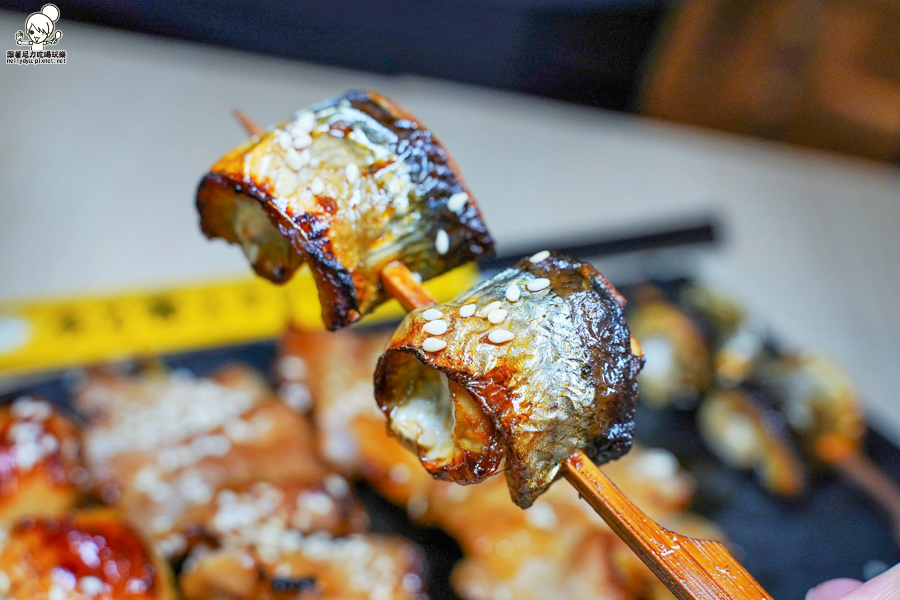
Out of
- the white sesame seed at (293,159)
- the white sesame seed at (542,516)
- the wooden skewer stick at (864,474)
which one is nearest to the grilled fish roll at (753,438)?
the wooden skewer stick at (864,474)

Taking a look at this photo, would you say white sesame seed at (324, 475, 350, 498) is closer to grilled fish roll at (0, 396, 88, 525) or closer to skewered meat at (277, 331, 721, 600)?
skewered meat at (277, 331, 721, 600)

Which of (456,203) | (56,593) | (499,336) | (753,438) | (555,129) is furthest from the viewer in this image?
(555,129)

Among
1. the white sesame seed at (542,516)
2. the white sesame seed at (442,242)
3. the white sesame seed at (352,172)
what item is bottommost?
the white sesame seed at (542,516)

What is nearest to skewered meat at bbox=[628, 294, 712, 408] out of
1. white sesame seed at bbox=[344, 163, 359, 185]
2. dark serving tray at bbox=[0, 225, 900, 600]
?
dark serving tray at bbox=[0, 225, 900, 600]

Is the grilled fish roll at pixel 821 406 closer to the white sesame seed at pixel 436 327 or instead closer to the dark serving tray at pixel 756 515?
the dark serving tray at pixel 756 515

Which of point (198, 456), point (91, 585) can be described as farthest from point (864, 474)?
point (91, 585)

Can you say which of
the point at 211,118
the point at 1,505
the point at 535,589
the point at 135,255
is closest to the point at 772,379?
the point at 535,589

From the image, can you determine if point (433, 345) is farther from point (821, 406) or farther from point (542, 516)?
point (821, 406)
